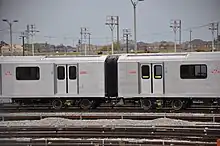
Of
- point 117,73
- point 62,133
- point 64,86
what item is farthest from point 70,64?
point 62,133

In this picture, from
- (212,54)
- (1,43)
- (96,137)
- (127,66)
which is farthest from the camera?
(127,66)

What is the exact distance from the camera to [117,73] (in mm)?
6816

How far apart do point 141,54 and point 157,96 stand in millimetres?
824

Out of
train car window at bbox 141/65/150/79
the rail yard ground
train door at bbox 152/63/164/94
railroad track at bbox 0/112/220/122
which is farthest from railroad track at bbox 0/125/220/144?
train car window at bbox 141/65/150/79

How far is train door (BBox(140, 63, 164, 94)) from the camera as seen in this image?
659 cm

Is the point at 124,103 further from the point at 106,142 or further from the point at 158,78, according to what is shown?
the point at 106,142

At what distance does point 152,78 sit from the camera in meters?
6.63

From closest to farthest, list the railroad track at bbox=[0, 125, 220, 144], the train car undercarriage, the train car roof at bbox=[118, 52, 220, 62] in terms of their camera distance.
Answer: the railroad track at bbox=[0, 125, 220, 144] → the train car roof at bbox=[118, 52, 220, 62] → the train car undercarriage

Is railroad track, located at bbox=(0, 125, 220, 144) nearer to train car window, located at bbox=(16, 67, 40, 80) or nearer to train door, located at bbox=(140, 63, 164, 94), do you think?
train door, located at bbox=(140, 63, 164, 94)

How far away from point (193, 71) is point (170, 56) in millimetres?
479

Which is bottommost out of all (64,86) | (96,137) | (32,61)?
(96,137)

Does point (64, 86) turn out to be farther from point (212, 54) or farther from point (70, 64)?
point (212, 54)

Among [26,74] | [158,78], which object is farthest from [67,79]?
[158,78]

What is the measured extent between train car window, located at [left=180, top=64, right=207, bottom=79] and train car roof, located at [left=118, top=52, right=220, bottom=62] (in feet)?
0.46
